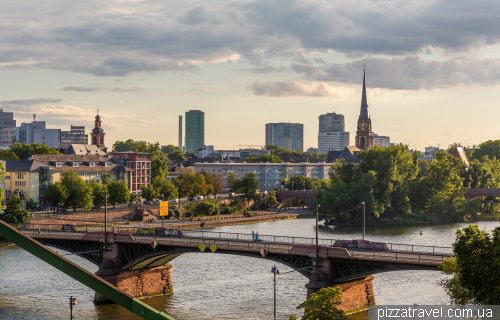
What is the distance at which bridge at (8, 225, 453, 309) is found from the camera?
141ft

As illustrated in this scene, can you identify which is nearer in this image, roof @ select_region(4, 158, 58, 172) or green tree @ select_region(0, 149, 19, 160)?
roof @ select_region(4, 158, 58, 172)

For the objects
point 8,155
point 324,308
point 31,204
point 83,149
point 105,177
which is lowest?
point 324,308

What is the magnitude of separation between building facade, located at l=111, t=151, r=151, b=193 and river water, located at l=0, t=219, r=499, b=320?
207 ft

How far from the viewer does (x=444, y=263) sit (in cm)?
3753

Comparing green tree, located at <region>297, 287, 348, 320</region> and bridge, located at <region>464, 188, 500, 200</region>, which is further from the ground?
bridge, located at <region>464, 188, 500, 200</region>

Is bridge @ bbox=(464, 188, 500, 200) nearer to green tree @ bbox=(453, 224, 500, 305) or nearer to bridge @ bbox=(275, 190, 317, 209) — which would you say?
bridge @ bbox=(275, 190, 317, 209)

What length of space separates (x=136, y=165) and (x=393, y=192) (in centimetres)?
5443

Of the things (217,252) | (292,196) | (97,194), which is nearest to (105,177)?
(97,194)

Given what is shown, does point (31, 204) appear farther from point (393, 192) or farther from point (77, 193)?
point (393, 192)

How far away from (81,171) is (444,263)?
95863 millimetres

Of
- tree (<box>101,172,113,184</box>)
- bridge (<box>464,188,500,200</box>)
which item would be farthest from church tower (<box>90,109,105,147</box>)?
bridge (<box>464,188,500,200</box>)

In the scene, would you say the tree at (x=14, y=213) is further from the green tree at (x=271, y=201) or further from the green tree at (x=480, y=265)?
the green tree at (x=480, y=265)

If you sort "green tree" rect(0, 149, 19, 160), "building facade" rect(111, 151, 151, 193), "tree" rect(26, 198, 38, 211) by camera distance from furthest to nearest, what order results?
1. "building facade" rect(111, 151, 151, 193)
2. "green tree" rect(0, 149, 19, 160)
3. "tree" rect(26, 198, 38, 211)

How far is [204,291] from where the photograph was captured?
2132 inches
